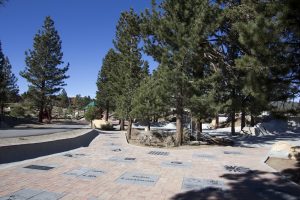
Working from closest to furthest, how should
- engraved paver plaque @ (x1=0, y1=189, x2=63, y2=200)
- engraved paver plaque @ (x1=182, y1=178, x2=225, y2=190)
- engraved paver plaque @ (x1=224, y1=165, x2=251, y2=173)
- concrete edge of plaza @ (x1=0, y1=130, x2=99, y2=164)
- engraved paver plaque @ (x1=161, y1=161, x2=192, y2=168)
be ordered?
engraved paver plaque @ (x1=0, y1=189, x2=63, y2=200) → engraved paver plaque @ (x1=182, y1=178, x2=225, y2=190) → concrete edge of plaza @ (x1=0, y1=130, x2=99, y2=164) → engraved paver plaque @ (x1=224, y1=165, x2=251, y2=173) → engraved paver plaque @ (x1=161, y1=161, x2=192, y2=168)

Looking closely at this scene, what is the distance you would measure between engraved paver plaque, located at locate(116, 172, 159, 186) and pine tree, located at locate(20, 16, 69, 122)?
40917mm

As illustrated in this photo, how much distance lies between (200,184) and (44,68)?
4404 centimetres

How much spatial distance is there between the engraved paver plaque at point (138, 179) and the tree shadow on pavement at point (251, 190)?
4.32ft

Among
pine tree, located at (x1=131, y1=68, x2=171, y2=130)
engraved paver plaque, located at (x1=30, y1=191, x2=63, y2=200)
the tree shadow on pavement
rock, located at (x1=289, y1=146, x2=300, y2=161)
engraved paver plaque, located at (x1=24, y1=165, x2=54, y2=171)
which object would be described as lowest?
the tree shadow on pavement

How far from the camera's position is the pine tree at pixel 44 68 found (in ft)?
158

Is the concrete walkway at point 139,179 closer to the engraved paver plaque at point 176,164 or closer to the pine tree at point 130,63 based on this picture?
the engraved paver plaque at point 176,164

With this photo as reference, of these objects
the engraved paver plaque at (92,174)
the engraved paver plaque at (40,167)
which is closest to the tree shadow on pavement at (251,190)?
the engraved paver plaque at (92,174)

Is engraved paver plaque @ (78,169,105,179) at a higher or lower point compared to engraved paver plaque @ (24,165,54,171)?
lower

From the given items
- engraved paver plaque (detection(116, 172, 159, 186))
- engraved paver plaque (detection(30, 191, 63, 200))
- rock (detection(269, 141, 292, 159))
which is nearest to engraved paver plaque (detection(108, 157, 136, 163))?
engraved paver plaque (detection(116, 172, 159, 186))

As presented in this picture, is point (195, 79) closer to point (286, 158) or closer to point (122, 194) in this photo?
point (286, 158)

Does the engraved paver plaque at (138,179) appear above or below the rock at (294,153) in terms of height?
below

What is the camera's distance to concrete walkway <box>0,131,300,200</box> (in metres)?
7.46

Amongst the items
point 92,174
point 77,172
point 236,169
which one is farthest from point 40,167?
point 236,169

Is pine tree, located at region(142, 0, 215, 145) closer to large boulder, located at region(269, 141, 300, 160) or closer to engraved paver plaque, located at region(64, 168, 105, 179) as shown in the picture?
large boulder, located at region(269, 141, 300, 160)
